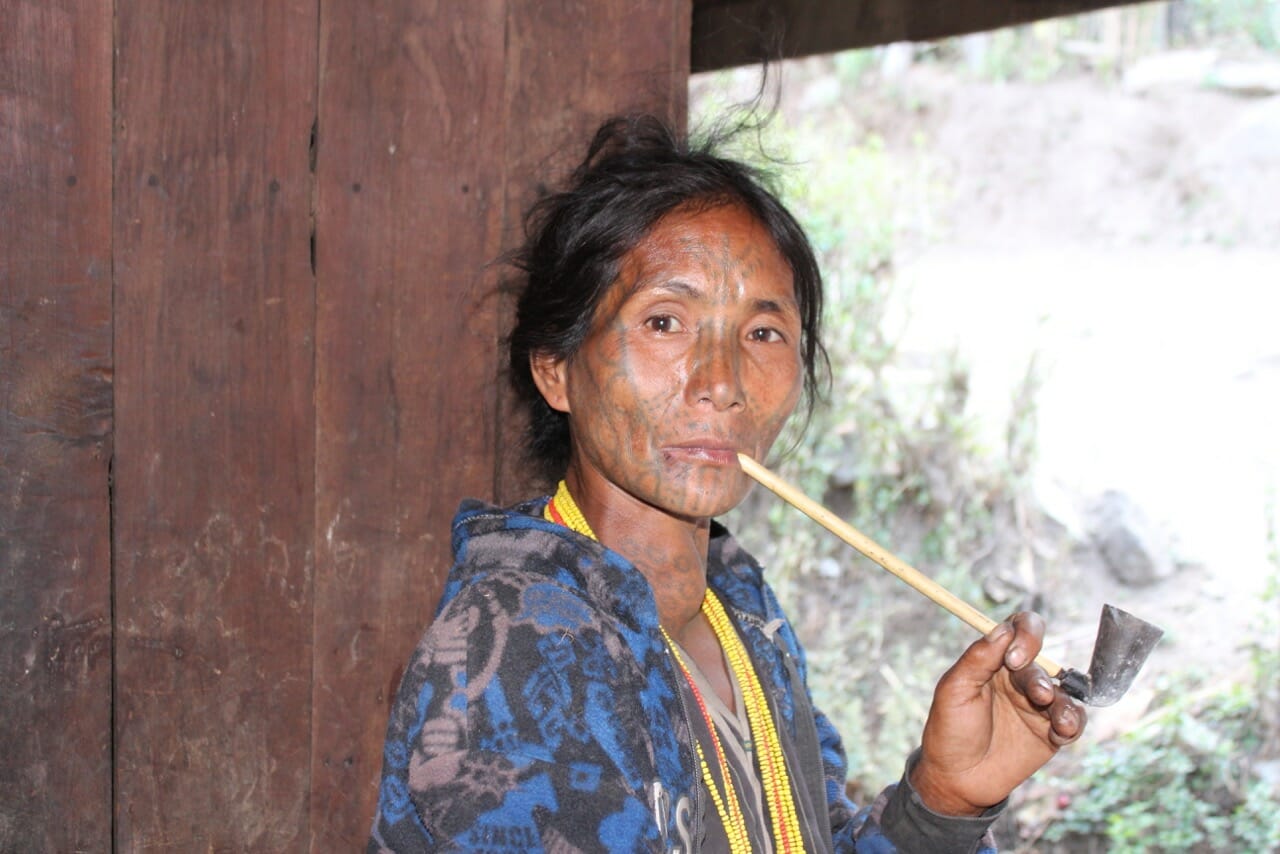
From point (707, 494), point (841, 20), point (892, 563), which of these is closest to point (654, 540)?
point (707, 494)

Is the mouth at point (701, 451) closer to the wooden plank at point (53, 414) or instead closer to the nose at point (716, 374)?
the nose at point (716, 374)

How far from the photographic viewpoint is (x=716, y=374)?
1475 mm

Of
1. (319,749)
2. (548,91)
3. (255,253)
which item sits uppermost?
(548,91)

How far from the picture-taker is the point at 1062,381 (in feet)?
18.5

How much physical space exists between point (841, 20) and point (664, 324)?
1313 mm

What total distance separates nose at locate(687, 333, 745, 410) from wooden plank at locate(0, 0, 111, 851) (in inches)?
28.1

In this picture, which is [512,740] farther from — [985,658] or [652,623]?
[985,658]

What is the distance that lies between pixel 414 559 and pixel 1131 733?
344 centimetres

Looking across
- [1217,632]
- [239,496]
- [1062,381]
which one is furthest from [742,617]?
[1062,381]

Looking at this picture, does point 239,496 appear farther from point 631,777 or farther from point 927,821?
point 927,821

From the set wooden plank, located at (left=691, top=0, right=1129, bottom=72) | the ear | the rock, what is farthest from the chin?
the rock

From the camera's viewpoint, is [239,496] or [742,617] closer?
[239,496]

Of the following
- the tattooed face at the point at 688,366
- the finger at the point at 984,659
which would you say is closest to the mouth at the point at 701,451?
the tattooed face at the point at 688,366

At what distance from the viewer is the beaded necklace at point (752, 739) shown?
1.42m
